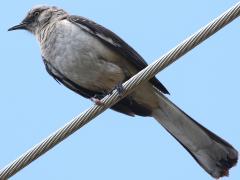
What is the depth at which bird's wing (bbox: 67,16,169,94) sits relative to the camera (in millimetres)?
10039

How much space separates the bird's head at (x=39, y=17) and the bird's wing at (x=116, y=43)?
70 centimetres

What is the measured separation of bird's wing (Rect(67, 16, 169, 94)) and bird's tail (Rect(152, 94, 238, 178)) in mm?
343

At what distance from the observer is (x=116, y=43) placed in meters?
10.2

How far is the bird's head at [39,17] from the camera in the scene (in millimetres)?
11227

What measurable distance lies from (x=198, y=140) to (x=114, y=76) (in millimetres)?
1387

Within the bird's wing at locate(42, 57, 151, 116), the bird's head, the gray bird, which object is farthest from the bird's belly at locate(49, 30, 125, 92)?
the bird's head

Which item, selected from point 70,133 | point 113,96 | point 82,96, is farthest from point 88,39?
point 70,133

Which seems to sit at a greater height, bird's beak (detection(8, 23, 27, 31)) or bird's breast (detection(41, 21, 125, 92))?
bird's breast (detection(41, 21, 125, 92))

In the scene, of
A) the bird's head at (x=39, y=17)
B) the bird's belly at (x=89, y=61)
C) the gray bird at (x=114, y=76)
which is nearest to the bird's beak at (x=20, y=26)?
the bird's head at (x=39, y=17)

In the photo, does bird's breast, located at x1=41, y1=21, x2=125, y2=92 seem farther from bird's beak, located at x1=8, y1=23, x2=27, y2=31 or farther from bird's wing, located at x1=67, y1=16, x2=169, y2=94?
bird's beak, located at x1=8, y1=23, x2=27, y2=31

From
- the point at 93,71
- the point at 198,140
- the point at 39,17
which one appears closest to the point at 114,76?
the point at 93,71

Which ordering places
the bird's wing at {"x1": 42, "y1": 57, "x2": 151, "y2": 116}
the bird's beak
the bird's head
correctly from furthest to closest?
the bird's beak
the bird's head
the bird's wing at {"x1": 42, "y1": 57, "x2": 151, "y2": 116}

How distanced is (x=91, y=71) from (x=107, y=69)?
0.21 meters

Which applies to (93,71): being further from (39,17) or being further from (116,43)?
(39,17)
